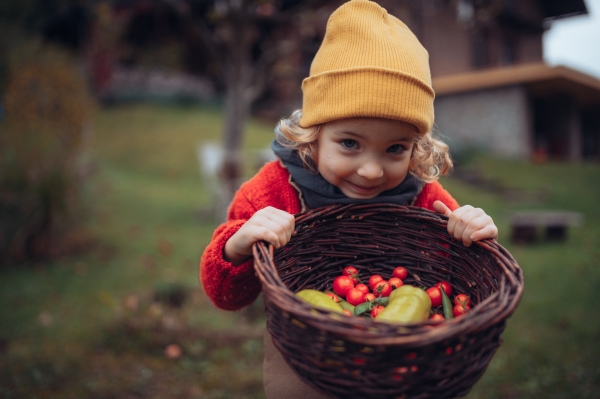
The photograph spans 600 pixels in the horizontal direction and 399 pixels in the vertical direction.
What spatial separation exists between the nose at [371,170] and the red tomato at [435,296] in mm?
420

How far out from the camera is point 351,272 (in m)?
1.61

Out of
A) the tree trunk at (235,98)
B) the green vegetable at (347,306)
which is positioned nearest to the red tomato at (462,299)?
the green vegetable at (347,306)

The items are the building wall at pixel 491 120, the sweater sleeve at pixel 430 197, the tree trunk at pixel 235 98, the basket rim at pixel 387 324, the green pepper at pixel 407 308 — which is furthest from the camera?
the building wall at pixel 491 120

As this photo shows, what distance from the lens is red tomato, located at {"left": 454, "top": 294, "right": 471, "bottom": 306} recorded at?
1396 millimetres

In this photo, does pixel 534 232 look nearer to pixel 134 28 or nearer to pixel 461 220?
pixel 461 220

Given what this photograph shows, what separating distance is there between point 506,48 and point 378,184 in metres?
16.6

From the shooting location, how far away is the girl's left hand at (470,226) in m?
1.37

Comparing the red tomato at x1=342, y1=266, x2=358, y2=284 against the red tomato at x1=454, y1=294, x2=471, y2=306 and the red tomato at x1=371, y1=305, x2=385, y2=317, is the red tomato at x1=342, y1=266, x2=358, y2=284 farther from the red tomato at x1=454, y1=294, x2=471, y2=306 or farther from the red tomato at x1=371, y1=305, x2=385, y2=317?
the red tomato at x1=454, y1=294, x2=471, y2=306

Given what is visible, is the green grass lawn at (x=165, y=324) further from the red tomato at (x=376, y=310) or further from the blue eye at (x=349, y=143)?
the blue eye at (x=349, y=143)

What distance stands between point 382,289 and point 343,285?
133mm

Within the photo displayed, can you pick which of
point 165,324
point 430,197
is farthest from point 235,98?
point 430,197

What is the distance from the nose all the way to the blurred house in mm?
11278

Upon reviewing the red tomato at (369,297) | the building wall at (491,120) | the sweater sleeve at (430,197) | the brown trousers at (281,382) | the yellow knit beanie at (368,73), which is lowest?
the building wall at (491,120)

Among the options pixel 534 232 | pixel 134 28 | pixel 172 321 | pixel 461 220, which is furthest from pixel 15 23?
pixel 461 220
